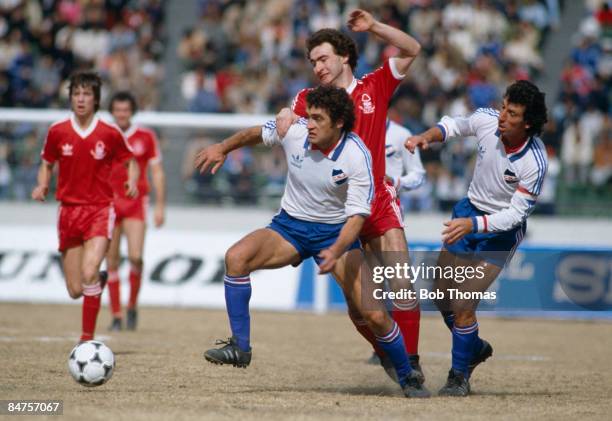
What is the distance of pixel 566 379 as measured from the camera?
10.5 m

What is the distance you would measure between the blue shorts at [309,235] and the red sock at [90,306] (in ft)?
10.4

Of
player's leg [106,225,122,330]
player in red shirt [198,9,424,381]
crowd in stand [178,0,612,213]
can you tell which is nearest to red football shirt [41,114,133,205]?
player in red shirt [198,9,424,381]

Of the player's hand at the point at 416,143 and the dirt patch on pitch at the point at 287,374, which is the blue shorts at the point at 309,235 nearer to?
the player's hand at the point at 416,143

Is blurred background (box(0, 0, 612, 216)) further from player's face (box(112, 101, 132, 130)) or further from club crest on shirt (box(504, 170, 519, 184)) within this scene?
club crest on shirt (box(504, 170, 519, 184))

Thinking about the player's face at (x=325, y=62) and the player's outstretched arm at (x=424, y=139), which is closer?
the player's face at (x=325, y=62)

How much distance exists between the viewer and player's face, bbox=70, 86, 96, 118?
10.8 metres

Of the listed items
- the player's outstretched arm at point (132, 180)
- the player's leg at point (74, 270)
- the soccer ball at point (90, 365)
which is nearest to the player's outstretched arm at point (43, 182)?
the player's leg at point (74, 270)

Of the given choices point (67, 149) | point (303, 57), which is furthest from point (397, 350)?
point (303, 57)

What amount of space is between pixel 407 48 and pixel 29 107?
14395 millimetres

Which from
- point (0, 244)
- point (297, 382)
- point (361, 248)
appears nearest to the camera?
point (361, 248)

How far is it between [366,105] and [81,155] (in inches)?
134

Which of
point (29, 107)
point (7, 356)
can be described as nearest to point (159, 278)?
point (29, 107)

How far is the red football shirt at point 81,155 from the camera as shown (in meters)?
11.0

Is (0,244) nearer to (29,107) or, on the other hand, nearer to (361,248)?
(29,107)
